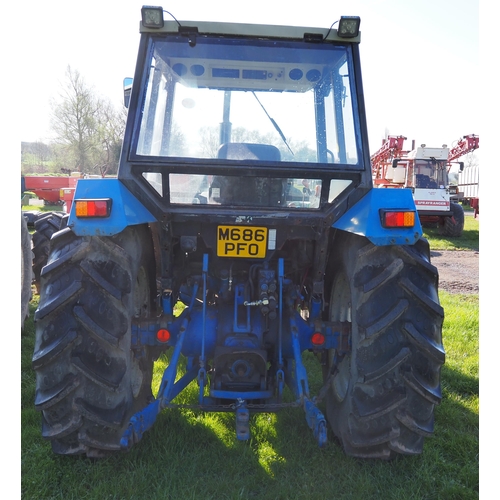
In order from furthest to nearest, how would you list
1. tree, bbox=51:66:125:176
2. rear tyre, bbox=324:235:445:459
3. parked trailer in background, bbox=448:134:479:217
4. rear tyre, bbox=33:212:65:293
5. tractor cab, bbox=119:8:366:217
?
tree, bbox=51:66:125:176
parked trailer in background, bbox=448:134:479:217
rear tyre, bbox=33:212:65:293
tractor cab, bbox=119:8:366:217
rear tyre, bbox=324:235:445:459

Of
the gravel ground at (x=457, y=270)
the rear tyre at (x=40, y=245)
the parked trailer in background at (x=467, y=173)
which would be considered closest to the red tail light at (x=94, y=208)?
the rear tyre at (x=40, y=245)

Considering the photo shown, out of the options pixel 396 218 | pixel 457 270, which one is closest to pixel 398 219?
pixel 396 218

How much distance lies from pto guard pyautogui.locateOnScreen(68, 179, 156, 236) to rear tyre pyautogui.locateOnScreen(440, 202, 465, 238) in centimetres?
1420

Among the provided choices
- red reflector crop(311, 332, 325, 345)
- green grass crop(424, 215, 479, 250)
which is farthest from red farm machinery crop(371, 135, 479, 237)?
red reflector crop(311, 332, 325, 345)

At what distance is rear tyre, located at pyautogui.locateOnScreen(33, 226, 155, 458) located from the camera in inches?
95.7

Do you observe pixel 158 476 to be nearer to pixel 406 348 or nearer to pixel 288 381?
pixel 288 381

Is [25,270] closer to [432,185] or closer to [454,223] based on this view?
[454,223]

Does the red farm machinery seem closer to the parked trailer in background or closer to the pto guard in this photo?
the parked trailer in background

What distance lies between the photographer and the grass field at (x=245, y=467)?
249cm

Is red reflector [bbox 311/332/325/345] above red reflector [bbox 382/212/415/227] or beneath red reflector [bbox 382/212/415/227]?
beneath

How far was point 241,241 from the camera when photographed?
2748 mm

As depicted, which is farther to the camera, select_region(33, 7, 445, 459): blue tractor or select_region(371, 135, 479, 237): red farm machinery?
select_region(371, 135, 479, 237): red farm machinery

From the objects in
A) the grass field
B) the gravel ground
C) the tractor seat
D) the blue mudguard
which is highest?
the tractor seat

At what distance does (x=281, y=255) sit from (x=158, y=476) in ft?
4.94
